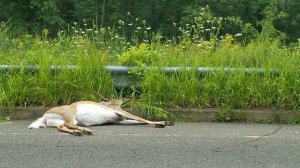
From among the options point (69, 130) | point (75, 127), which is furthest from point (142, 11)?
point (69, 130)

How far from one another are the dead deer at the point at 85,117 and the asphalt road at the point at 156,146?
0.15 meters

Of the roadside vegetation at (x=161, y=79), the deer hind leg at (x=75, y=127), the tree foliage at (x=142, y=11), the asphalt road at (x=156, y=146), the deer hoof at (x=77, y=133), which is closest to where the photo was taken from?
the asphalt road at (x=156, y=146)

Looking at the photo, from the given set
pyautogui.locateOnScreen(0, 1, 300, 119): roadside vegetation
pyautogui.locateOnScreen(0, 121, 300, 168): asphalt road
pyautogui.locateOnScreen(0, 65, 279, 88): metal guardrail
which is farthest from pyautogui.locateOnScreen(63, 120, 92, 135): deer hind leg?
pyautogui.locateOnScreen(0, 65, 279, 88): metal guardrail

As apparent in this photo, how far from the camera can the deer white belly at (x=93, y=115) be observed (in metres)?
7.27

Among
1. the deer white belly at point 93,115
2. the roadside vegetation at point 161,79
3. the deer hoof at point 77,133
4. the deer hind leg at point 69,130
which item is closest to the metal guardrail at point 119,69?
the roadside vegetation at point 161,79

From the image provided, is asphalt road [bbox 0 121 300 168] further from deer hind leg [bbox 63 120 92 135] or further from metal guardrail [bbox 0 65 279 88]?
metal guardrail [bbox 0 65 279 88]

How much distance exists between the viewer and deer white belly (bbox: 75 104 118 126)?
7266 mm

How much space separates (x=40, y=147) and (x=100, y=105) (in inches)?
60.7

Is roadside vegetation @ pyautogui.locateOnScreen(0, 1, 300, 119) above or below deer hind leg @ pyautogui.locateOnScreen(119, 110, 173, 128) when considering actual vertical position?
above

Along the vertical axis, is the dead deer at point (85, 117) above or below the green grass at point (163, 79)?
below

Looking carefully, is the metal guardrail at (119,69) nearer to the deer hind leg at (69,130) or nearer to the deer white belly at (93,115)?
the deer white belly at (93,115)

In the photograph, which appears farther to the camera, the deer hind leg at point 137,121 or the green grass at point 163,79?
the green grass at point 163,79

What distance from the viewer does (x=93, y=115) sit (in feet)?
24.0

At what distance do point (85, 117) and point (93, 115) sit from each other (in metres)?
0.11
